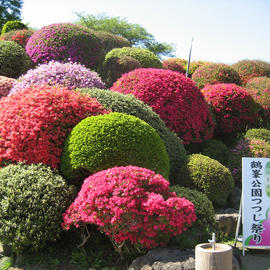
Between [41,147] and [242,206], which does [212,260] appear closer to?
[242,206]

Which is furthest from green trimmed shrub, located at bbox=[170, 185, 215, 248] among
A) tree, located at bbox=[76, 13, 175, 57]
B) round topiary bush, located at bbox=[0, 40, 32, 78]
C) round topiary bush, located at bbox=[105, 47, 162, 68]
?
tree, located at bbox=[76, 13, 175, 57]

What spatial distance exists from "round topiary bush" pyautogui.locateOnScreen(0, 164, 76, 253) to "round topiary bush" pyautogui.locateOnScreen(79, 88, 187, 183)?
219 centimetres

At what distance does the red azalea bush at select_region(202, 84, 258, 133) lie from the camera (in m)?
9.44

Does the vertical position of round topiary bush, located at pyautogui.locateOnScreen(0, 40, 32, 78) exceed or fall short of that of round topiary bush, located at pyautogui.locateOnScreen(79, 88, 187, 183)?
it exceeds it

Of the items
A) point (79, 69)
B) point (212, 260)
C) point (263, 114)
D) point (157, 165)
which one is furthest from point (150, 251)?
point (263, 114)

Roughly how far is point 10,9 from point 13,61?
20.8 m

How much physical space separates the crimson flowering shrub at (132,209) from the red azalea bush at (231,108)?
18.5ft

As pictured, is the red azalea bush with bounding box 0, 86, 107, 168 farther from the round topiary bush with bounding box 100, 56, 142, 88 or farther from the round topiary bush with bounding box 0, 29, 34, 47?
the round topiary bush with bounding box 0, 29, 34, 47

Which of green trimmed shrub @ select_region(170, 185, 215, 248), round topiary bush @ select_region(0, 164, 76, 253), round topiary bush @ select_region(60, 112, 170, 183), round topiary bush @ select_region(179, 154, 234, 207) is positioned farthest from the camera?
round topiary bush @ select_region(179, 154, 234, 207)

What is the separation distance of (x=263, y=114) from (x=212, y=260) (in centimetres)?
Result: 821

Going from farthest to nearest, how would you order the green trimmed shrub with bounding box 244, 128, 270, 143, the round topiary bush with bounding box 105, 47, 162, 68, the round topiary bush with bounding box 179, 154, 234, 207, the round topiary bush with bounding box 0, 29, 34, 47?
the round topiary bush with bounding box 0, 29, 34, 47, the round topiary bush with bounding box 105, 47, 162, 68, the green trimmed shrub with bounding box 244, 128, 270, 143, the round topiary bush with bounding box 179, 154, 234, 207

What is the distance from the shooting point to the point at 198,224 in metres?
4.98

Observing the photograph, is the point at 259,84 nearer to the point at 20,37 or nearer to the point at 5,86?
the point at 5,86

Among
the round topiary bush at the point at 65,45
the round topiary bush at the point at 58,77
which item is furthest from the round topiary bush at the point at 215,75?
the round topiary bush at the point at 58,77
